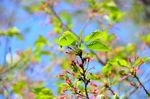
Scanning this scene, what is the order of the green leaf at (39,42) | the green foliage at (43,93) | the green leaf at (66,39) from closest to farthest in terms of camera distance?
the green leaf at (66,39) → the green foliage at (43,93) → the green leaf at (39,42)

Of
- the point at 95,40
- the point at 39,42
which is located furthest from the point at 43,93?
the point at 39,42

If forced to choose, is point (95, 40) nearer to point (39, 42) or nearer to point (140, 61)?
point (140, 61)

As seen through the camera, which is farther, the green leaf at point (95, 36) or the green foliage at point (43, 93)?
the green foliage at point (43, 93)

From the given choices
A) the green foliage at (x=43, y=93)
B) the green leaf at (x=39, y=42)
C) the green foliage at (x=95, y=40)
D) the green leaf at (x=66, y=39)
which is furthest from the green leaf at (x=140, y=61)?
the green leaf at (x=39, y=42)

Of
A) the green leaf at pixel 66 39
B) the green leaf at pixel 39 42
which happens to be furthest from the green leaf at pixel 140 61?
the green leaf at pixel 39 42

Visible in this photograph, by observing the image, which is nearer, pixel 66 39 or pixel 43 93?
pixel 66 39

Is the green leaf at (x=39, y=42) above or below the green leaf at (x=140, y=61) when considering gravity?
above

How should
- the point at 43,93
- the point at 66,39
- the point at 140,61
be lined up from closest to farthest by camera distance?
the point at 66,39
the point at 140,61
the point at 43,93

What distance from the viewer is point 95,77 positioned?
6.23 feet

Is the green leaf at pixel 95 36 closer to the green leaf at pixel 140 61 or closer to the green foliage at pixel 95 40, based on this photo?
the green foliage at pixel 95 40

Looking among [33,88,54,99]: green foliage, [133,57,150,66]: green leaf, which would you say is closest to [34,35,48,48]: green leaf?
[33,88,54,99]: green foliage

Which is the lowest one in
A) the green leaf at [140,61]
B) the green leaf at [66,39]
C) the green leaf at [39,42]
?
the green leaf at [140,61]

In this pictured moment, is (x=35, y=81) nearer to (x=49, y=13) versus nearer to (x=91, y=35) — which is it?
(x=49, y=13)

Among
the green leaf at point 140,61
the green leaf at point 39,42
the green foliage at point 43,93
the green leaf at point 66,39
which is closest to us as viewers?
the green leaf at point 66,39
